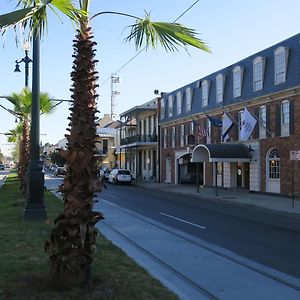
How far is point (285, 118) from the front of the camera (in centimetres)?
2791

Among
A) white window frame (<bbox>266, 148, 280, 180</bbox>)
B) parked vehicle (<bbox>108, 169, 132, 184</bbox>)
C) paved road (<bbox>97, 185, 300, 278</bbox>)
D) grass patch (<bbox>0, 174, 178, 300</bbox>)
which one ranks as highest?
white window frame (<bbox>266, 148, 280, 180</bbox>)

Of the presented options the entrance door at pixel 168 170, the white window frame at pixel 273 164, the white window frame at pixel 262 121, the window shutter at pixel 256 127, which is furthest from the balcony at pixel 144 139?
the white window frame at pixel 273 164

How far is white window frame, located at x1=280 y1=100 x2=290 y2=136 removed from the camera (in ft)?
90.3

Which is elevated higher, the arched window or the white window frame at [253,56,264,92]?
the white window frame at [253,56,264,92]

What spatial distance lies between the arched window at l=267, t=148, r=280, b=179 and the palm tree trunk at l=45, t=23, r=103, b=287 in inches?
917

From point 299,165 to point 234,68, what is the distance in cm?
983

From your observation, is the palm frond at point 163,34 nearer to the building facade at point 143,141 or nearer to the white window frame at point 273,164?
the white window frame at point 273,164

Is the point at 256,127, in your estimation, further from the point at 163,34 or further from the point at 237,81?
the point at 163,34

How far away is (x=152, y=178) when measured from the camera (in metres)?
52.3

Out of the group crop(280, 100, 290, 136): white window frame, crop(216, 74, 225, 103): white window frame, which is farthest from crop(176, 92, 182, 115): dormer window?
crop(280, 100, 290, 136): white window frame

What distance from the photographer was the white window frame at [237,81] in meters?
32.7

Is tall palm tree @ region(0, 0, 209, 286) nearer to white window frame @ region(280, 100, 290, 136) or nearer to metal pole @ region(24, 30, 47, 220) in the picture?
metal pole @ region(24, 30, 47, 220)

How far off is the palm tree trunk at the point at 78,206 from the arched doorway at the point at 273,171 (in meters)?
23.2

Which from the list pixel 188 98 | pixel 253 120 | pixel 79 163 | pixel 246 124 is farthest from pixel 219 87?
pixel 79 163
